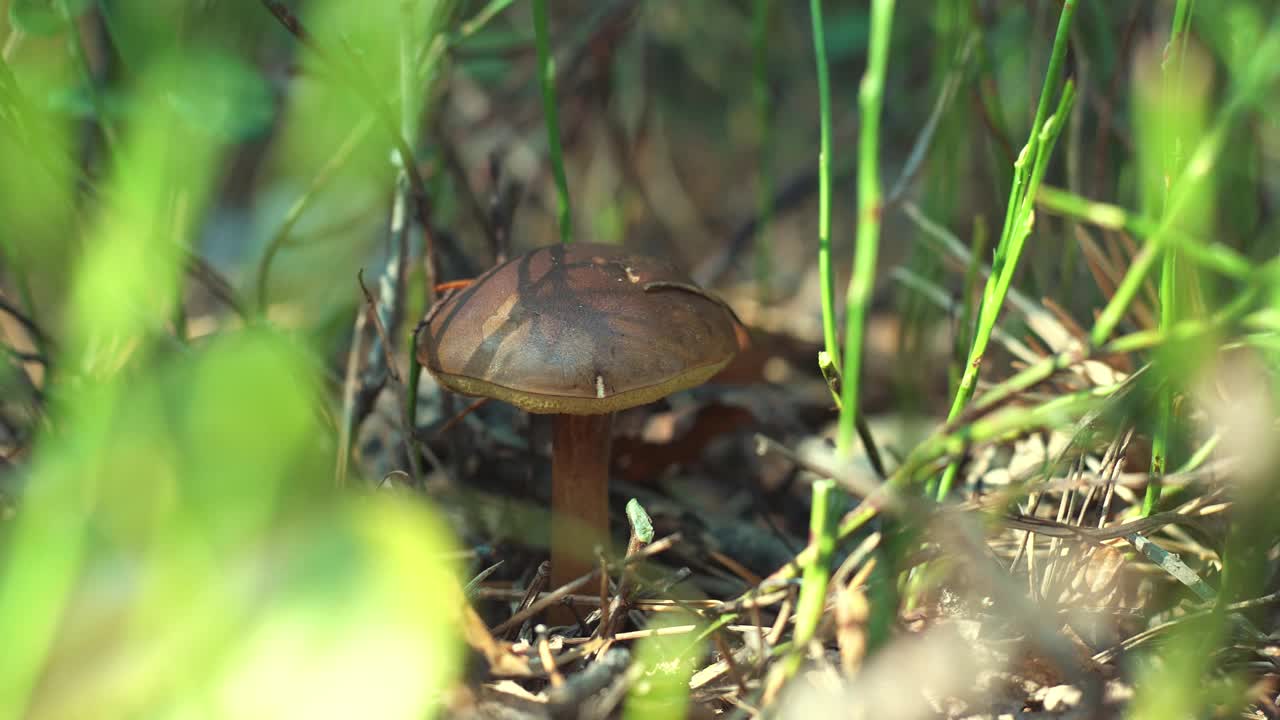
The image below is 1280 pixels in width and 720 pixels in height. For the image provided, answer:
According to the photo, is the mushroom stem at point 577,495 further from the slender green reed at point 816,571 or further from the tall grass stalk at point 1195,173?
the tall grass stalk at point 1195,173

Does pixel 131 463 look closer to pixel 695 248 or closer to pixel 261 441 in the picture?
pixel 261 441

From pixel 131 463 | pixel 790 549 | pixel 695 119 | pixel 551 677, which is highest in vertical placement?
pixel 131 463

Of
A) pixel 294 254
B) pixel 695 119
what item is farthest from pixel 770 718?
pixel 695 119

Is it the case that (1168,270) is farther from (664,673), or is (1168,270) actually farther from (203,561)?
(203,561)

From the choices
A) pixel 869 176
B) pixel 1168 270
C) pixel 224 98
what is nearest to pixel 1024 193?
pixel 1168 270

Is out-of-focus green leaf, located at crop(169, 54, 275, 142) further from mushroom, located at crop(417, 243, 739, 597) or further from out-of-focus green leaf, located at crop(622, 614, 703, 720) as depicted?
out-of-focus green leaf, located at crop(622, 614, 703, 720)
